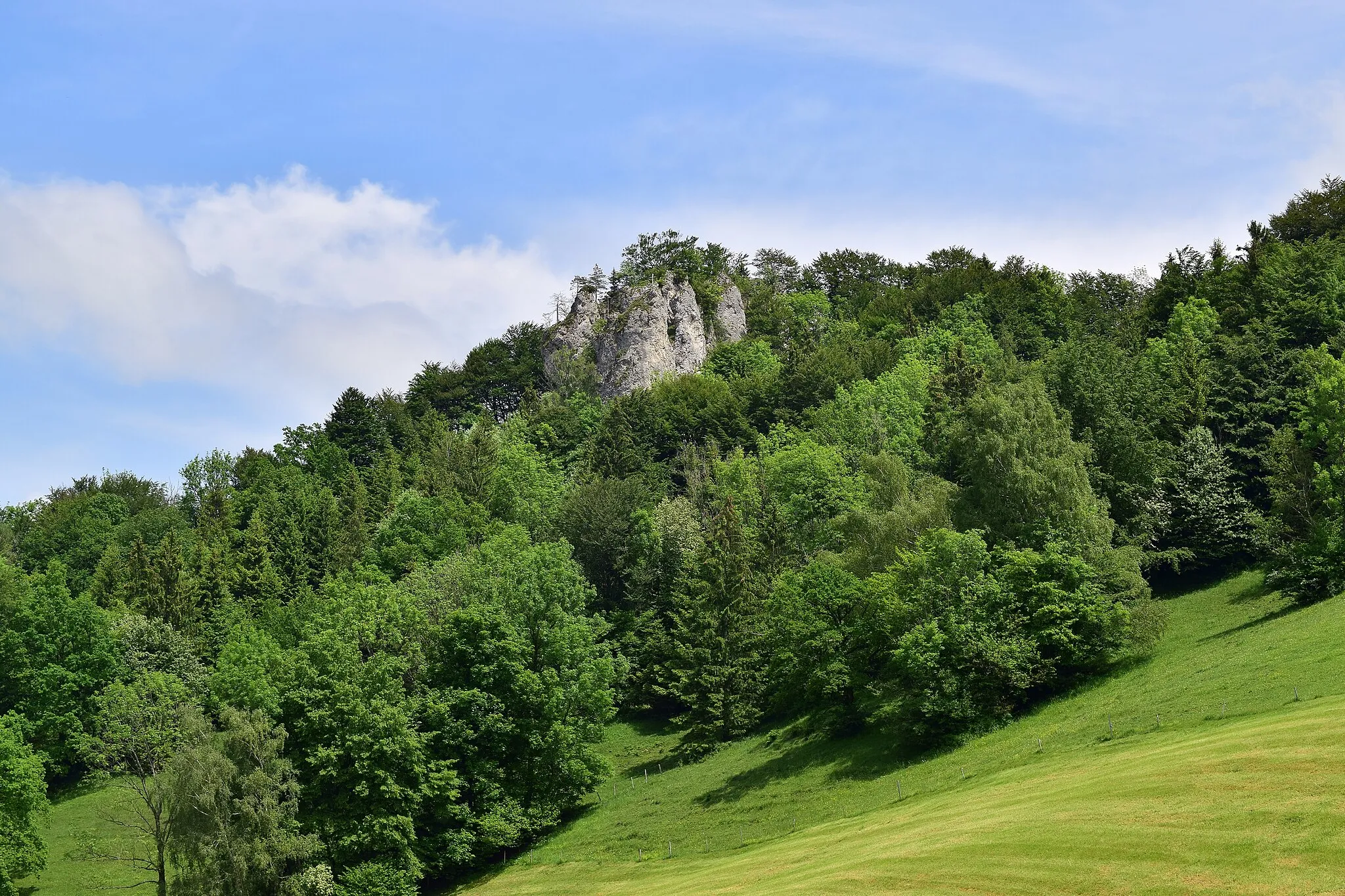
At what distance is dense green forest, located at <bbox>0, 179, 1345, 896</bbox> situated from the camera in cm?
6069

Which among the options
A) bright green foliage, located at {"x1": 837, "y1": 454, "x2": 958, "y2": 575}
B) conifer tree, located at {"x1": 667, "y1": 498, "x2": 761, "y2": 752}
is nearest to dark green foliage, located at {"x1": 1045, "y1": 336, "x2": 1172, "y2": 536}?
bright green foliage, located at {"x1": 837, "y1": 454, "x2": 958, "y2": 575}

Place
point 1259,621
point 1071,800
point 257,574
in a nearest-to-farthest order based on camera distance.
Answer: point 1071,800 < point 1259,621 < point 257,574

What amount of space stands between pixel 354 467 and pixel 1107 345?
8885 cm

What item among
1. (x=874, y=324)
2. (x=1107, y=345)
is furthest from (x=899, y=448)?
(x=874, y=324)

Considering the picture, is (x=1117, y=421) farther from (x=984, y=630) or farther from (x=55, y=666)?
(x=55, y=666)

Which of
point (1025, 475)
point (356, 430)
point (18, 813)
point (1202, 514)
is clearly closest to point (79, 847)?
point (18, 813)

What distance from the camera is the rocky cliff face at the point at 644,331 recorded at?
15125cm

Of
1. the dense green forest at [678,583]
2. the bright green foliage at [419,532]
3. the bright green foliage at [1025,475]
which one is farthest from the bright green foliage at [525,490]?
the bright green foliage at [1025,475]

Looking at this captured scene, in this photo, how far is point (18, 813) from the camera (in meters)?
64.6

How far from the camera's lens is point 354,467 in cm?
14238

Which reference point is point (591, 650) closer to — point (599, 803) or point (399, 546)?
point (599, 803)

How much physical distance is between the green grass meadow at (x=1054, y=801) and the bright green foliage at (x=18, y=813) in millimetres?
2702

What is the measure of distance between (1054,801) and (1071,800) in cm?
71

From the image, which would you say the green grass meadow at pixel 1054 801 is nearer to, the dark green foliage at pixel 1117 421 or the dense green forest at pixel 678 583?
the dense green forest at pixel 678 583
